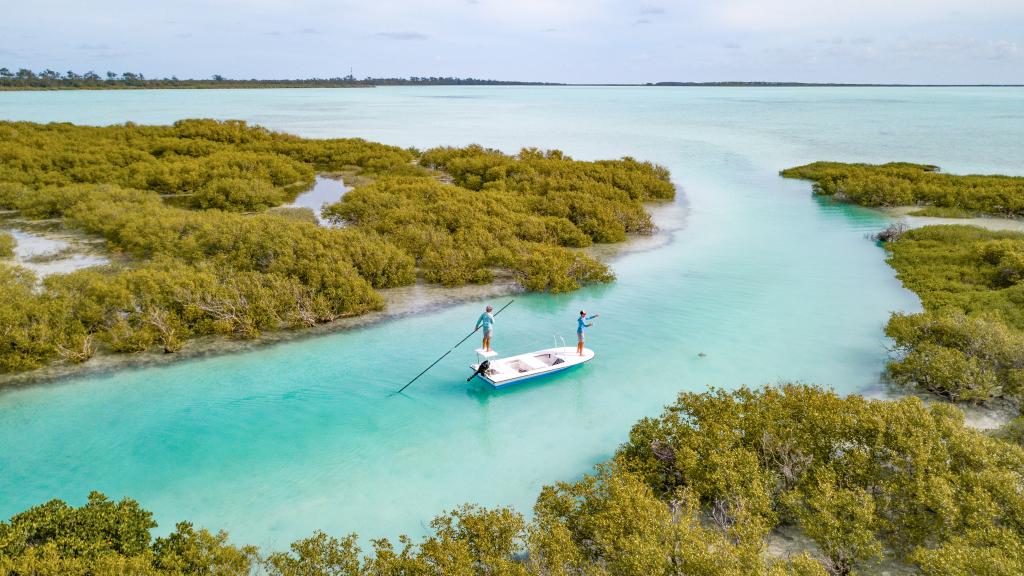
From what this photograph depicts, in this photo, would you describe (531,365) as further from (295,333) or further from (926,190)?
(926,190)

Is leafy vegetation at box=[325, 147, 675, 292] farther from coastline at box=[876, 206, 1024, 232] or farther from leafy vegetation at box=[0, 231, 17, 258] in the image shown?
coastline at box=[876, 206, 1024, 232]

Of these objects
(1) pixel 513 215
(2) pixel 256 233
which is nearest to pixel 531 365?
(2) pixel 256 233

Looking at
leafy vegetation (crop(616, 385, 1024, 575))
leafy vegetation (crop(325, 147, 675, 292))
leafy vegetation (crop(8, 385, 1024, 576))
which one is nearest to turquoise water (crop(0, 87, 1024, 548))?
leafy vegetation (crop(8, 385, 1024, 576))

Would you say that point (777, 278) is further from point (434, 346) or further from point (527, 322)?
point (434, 346)

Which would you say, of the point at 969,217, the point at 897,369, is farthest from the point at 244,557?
the point at 969,217

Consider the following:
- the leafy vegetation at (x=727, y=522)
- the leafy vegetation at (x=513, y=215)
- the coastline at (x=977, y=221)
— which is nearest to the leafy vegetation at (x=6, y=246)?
the leafy vegetation at (x=513, y=215)

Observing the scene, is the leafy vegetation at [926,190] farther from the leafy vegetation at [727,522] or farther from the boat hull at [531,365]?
the leafy vegetation at [727,522]
